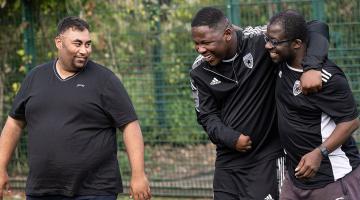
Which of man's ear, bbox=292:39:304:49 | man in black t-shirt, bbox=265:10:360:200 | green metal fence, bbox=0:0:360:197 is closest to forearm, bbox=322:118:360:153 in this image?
man in black t-shirt, bbox=265:10:360:200

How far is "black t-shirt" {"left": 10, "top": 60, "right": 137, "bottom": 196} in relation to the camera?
654 cm

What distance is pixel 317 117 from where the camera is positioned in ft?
19.6

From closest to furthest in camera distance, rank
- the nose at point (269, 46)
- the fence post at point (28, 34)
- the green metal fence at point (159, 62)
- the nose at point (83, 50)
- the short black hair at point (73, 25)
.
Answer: the nose at point (269, 46)
the nose at point (83, 50)
the short black hair at point (73, 25)
the green metal fence at point (159, 62)
the fence post at point (28, 34)

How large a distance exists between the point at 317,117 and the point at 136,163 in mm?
1409

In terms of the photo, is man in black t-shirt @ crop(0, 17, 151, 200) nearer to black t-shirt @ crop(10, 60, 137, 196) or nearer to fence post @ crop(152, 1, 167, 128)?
black t-shirt @ crop(10, 60, 137, 196)

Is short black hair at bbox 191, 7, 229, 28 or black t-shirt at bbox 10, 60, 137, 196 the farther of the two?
black t-shirt at bbox 10, 60, 137, 196

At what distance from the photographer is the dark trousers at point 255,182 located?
651 centimetres

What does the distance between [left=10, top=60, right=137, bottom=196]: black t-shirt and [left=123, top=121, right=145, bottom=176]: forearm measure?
0.07m

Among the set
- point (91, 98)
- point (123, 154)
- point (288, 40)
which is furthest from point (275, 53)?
point (123, 154)

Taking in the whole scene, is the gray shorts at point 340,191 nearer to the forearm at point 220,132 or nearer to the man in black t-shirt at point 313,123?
the man in black t-shirt at point 313,123

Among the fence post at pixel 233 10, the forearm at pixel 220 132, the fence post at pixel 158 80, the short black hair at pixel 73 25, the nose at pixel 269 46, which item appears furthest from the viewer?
the fence post at pixel 158 80

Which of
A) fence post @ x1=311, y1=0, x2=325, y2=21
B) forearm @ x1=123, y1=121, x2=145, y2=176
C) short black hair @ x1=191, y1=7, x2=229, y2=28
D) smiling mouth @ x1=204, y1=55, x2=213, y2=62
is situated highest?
short black hair @ x1=191, y1=7, x2=229, y2=28

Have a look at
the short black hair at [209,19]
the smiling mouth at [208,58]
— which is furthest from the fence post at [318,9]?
the smiling mouth at [208,58]

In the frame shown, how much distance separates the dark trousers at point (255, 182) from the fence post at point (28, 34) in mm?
5658
